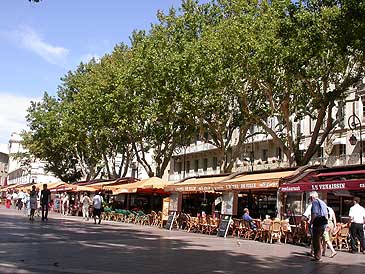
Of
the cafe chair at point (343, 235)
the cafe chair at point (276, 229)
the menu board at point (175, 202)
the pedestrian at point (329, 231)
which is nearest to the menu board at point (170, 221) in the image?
the menu board at point (175, 202)

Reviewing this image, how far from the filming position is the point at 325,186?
708 inches

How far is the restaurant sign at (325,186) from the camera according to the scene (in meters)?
16.8

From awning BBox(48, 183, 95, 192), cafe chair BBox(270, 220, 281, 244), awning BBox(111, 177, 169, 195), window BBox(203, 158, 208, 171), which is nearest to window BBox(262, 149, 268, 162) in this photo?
window BBox(203, 158, 208, 171)

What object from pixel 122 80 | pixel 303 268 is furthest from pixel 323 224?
pixel 122 80

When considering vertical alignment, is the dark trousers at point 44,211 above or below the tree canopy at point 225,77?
below

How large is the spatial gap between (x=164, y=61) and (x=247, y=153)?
21848 millimetres

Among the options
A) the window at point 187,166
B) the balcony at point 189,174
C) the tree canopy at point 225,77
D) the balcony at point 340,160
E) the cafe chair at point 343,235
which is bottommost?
the cafe chair at point 343,235

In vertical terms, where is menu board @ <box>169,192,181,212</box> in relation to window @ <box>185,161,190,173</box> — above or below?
below

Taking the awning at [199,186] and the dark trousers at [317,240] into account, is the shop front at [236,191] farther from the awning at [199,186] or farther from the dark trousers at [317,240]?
the dark trousers at [317,240]

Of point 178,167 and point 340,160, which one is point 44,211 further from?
point 178,167

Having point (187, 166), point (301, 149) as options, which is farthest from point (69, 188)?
point (187, 166)

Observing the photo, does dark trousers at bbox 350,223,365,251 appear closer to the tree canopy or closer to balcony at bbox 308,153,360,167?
the tree canopy

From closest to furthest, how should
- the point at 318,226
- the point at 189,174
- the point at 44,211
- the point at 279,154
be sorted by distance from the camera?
the point at 318,226, the point at 44,211, the point at 279,154, the point at 189,174

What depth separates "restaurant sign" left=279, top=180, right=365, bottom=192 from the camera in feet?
55.2
